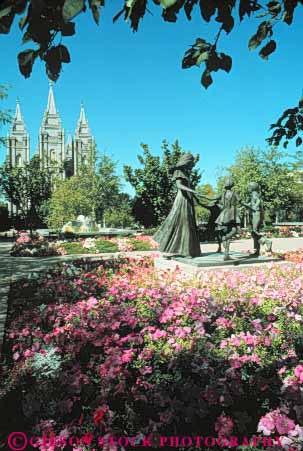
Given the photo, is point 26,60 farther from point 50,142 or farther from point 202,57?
point 50,142

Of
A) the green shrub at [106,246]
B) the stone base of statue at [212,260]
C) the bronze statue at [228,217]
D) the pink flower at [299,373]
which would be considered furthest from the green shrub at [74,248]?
the pink flower at [299,373]

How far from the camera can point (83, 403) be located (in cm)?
303

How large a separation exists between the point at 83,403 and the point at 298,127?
3242mm

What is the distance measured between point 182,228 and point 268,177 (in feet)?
86.3

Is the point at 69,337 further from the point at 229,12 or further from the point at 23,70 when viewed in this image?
the point at 229,12

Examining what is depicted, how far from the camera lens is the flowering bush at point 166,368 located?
2.69 m

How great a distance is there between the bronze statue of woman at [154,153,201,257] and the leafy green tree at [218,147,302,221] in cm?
2387

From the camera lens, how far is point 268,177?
1276 inches

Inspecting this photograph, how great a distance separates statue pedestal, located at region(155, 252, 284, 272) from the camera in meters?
7.65

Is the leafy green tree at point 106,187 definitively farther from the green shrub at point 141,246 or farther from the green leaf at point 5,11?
the green leaf at point 5,11

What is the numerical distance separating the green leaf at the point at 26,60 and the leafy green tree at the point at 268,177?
30718 mm

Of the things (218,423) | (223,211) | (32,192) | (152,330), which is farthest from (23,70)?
(32,192)

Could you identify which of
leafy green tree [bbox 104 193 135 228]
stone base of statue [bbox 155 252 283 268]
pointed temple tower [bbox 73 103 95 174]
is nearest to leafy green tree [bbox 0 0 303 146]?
stone base of statue [bbox 155 252 283 268]

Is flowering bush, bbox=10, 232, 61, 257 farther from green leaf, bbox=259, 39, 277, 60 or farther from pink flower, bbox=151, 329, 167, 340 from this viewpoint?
green leaf, bbox=259, 39, 277, 60
